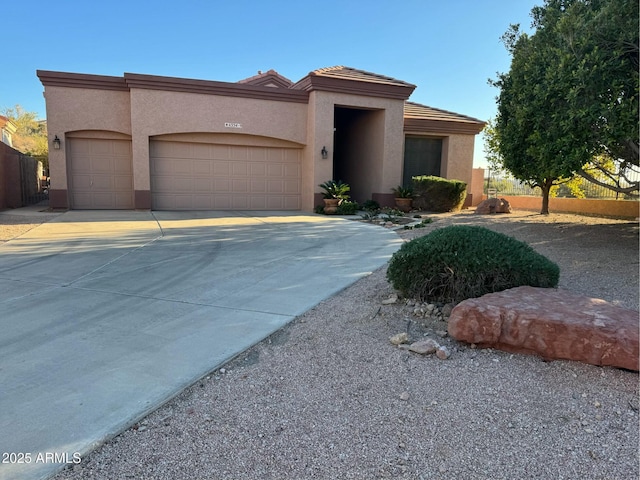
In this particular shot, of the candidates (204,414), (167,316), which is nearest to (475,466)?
(204,414)

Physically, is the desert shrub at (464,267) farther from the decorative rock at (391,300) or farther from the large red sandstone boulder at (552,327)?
the large red sandstone boulder at (552,327)

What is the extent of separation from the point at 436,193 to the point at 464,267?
12.6 meters

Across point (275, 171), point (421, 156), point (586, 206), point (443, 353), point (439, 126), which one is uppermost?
point (439, 126)

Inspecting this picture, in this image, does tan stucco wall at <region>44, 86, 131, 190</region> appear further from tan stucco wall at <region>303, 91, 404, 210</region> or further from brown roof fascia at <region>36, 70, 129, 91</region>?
tan stucco wall at <region>303, 91, 404, 210</region>

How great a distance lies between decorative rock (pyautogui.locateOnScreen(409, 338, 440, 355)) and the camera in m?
3.72

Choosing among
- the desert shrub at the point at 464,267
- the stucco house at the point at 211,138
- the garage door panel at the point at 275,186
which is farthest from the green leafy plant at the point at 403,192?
the desert shrub at the point at 464,267

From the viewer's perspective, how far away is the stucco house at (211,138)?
15062 millimetres

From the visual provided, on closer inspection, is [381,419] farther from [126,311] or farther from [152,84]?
[152,84]

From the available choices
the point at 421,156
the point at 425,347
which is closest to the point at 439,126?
the point at 421,156

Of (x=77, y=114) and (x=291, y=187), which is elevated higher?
(x=77, y=114)

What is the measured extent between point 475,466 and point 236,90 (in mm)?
15629

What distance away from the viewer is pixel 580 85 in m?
7.02

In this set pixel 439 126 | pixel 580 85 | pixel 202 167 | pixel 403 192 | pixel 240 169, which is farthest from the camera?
pixel 439 126

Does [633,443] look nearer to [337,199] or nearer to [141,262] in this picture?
[141,262]
